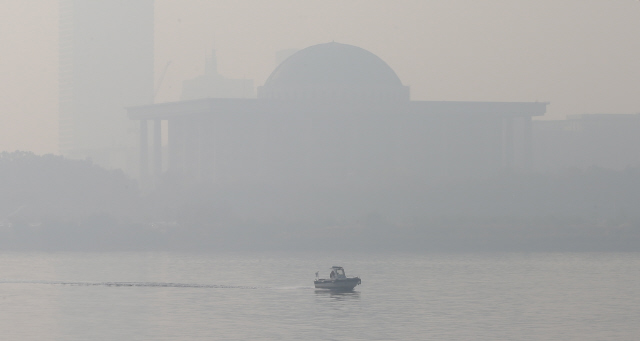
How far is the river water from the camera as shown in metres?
59.4

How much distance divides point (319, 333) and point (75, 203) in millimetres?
107207

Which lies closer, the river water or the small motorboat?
the river water

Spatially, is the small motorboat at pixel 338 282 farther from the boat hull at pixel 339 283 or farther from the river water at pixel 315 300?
the river water at pixel 315 300

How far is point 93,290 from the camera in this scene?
8156 centimetres

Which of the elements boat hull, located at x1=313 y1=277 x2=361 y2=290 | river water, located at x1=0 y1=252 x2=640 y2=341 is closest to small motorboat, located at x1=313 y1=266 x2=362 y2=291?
boat hull, located at x1=313 y1=277 x2=361 y2=290

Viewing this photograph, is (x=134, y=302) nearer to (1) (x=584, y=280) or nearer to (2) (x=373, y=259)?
(1) (x=584, y=280)

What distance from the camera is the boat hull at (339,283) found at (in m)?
76.4

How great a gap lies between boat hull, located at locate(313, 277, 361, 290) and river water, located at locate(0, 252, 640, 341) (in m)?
0.51

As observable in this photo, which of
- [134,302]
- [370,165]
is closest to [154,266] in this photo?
[134,302]

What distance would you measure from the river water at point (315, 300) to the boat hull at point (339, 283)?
51cm

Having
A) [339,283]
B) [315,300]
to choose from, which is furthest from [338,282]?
[315,300]

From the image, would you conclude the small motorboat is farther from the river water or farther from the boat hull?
the river water

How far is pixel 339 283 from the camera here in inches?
3017

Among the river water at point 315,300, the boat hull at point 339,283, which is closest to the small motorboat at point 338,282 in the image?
the boat hull at point 339,283
